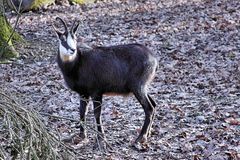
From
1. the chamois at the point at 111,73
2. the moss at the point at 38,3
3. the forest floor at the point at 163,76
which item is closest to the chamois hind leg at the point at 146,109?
the chamois at the point at 111,73

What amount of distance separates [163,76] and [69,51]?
3.32 m

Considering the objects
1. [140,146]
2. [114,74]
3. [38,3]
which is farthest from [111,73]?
[38,3]

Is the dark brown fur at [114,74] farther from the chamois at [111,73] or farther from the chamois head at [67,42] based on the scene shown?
the chamois head at [67,42]

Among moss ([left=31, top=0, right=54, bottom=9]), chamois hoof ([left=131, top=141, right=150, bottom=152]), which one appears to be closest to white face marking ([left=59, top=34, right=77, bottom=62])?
chamois hoof ([left=131, top=141, right=150, bottom=152])

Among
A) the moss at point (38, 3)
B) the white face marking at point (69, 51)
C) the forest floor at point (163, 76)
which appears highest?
the white face marking at point (69, 51)

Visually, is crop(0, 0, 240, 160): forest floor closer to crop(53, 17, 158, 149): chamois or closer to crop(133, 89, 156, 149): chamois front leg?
crop(133, 89, 156, 149): chamois front leg

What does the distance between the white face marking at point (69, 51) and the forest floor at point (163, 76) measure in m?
0.30

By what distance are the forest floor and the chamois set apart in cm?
38

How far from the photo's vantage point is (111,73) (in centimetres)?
652

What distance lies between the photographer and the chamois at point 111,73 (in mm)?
6445

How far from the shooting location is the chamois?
645 cm

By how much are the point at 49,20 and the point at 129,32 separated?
277cm

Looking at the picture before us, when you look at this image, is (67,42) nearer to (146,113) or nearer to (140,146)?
(146,113)

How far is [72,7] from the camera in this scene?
53.0 ft
